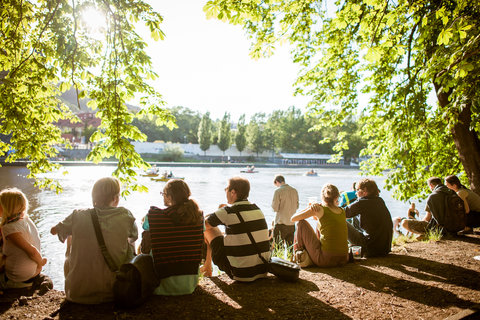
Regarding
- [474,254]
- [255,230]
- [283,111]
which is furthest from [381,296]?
[283,111]

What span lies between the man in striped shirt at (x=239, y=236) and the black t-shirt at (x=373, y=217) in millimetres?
1928

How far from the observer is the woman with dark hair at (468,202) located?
6.03 m

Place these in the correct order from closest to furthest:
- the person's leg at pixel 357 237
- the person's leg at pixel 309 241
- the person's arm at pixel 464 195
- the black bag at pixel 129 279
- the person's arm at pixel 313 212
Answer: the black bag at pixel 129 279, the person's arm at pixel 313 212, the person's leg at pixel 309 241, the person's leg at pixel 357 237, the person's arm at pixel 464 195

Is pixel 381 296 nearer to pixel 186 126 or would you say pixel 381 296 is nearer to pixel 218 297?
pixel 218 297

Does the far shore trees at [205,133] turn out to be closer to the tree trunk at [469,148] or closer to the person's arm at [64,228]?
the tree trunk at [469,148]

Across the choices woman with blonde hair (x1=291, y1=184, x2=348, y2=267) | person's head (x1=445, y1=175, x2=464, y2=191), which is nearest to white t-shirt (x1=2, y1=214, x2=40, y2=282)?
woman with blonde hair (x1=291, y1=184, x2=348, y2=267)

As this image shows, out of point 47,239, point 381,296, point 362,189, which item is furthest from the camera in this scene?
point 47,239

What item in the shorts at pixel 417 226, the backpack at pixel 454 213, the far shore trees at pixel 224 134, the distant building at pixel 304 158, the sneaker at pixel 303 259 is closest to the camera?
the sneaker at pixel 303 259


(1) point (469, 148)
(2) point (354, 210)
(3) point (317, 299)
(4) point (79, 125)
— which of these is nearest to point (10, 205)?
(3) point (317, 299)

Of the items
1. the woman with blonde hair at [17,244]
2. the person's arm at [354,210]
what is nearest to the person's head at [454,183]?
the person's arm at [354,210]

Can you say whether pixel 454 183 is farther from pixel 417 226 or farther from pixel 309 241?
pixel 309 241

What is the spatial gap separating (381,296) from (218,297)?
5.74ft

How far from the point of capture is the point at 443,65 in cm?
471

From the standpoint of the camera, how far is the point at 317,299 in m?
3.12
